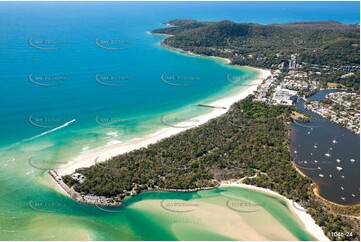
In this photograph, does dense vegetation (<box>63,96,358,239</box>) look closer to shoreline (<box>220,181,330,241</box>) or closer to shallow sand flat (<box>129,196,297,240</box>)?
shoreline (<box>220,181,330,241</box>)

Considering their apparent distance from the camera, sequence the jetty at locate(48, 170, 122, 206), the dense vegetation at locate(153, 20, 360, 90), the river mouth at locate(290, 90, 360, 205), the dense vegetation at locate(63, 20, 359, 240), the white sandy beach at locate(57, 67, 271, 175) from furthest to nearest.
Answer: the dense vegetation at locate(153, 20, 360, 90), the white sandy beach at locate(57, 67, 271, 175), the river mouth at locate(290, 90, 360, 205), the dense vegetation at locate(63, 20, 359, 240), the jetty at locate(48, 170, 122, 206)

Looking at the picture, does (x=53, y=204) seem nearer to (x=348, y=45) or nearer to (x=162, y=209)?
(x=162, y=209)

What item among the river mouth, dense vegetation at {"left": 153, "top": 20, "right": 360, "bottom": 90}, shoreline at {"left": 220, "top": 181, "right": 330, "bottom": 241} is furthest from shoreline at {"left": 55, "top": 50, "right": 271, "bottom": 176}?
dense vegetation at {"left": 153, "top": 20, "right": 360, "bottom": 90}

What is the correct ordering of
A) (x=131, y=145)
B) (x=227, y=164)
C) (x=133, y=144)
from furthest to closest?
(x=133, y=144) → (x=131, y=145) → (x=227, y=164)

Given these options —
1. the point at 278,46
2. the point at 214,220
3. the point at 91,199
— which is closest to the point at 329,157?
the point at 214,220

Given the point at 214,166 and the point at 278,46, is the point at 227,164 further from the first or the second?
the point at 278,46
